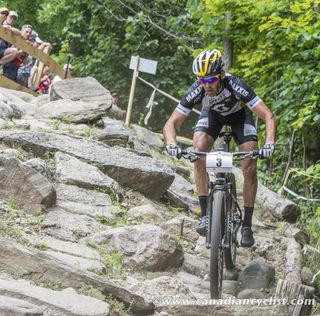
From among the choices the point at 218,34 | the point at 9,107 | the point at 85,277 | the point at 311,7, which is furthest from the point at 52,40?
the point at 85,277

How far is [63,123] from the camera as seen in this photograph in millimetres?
10820

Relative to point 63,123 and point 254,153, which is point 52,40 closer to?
point 63,123

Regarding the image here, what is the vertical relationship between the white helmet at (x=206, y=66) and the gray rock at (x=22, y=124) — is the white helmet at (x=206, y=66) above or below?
above

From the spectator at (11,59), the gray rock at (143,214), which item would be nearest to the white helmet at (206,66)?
the gray rock at (143,214)

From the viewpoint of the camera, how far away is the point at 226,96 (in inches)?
273

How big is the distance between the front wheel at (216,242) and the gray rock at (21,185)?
6.29 ft

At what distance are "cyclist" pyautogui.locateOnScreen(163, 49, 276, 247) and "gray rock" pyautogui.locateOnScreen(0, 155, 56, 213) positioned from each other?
1.44 meters

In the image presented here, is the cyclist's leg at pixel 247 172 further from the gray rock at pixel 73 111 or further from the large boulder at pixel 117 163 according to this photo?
the gray rock at pixel 73 111

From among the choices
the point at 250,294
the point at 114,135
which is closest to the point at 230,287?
the point at 250,294

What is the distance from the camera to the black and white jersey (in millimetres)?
6871

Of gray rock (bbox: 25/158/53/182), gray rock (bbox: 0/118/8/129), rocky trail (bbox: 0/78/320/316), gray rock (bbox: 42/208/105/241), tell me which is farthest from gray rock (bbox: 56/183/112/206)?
gray rock (bbox: 0/118/8/129)

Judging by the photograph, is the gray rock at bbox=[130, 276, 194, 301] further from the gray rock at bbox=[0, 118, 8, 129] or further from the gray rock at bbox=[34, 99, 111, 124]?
the gray rock at bbox=[34, 99, 111, 124]

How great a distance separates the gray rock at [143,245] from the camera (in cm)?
666

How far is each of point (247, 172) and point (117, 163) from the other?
2456 millimetres
